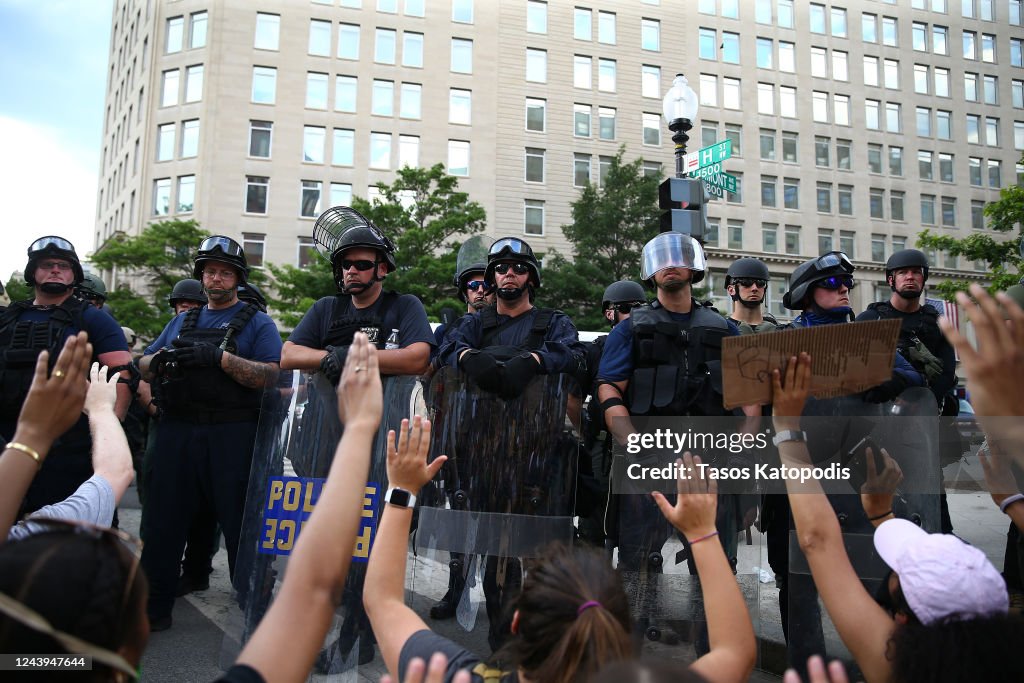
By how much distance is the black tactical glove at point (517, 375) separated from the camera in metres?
3.38

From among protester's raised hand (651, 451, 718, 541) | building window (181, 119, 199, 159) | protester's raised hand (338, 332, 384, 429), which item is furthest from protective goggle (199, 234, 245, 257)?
building window (181, 119, 199, 159)

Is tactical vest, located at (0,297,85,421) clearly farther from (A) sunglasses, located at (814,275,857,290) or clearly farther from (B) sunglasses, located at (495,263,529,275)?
(A) sunglasses, located at (814,275,857,290)

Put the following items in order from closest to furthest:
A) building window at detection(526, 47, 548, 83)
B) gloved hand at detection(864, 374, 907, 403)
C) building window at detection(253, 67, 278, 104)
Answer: gloved hand at detection(864, 374, 907, 403) → building window at detection(253, 67, 278, 104) → building window at detection(526, 47, 548, 83)

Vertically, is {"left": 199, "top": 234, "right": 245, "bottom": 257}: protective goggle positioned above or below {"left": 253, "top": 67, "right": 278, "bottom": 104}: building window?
below

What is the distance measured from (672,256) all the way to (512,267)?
0.91 metres

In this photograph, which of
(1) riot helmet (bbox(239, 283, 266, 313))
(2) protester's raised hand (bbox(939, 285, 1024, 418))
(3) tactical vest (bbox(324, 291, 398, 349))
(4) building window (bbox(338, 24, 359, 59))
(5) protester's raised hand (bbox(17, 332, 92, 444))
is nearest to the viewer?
(2) protester's raised hand (bbox(939, 285, 1024, 418))

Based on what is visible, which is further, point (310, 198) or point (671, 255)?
point (310, 198)

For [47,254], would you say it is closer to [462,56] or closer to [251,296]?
[251,296]

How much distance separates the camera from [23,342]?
4.00 meters

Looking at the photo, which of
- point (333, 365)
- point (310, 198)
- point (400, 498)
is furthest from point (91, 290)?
point (310, 198)

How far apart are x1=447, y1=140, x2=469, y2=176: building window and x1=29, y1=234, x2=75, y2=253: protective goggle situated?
3322cm

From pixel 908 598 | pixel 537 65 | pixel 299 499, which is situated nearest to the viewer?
pixel 908 598

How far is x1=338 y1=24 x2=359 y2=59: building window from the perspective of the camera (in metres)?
36.4

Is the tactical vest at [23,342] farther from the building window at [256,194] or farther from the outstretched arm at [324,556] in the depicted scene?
the building window at [256,194]
